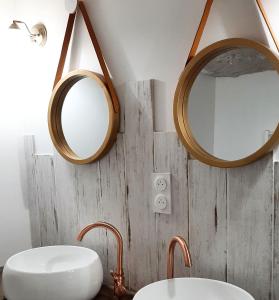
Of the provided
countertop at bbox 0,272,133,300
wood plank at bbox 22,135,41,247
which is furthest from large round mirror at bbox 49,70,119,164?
countertop at bbox 0,272,133,300

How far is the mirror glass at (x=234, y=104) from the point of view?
1001 millimetres

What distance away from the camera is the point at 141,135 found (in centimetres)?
133

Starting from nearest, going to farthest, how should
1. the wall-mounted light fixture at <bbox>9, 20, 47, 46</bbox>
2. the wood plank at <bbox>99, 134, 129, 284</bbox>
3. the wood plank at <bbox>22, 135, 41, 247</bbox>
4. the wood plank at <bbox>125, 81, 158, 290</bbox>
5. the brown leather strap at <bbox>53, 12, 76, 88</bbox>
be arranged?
the wood plank at <bbox>125, 81, 158, 290</bbox>
the wood plank at <bbox>99, 134, 129, 284</bbox>
the brown leather strap at <bbox>53, 12, 76, 88</bbox>
the wall-mounted light fixture at <bbox>9, 20, 47, 46</bbox>
the wood plank at <bbox>22, 135, 41, 247</bbox>

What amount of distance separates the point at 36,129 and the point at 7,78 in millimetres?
329

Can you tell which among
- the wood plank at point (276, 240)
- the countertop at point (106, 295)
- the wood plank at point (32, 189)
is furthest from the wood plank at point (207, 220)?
the wood plank at point (32, 189)

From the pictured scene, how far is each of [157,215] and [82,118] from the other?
58 cm

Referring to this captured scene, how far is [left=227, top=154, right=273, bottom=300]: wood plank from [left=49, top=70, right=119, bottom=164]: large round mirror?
1.83 feet

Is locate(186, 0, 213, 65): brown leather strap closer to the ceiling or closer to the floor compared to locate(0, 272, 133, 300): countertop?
closer to the ceiling

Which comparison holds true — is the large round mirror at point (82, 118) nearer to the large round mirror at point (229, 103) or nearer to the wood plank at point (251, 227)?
the large round mirror at point (229, 103)

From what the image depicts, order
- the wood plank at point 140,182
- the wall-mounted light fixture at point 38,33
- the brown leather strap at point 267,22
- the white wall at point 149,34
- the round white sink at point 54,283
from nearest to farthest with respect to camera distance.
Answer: the brown leather strap at point 267,22 → the white wall at point 149,34 → the round white sink at point 54,283 → the wood plank at point 140,182 → the wall-mounted light fixture at point 38,33

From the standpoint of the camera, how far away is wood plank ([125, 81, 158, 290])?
1.32 metres

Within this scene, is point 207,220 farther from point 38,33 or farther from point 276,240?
point 38,33

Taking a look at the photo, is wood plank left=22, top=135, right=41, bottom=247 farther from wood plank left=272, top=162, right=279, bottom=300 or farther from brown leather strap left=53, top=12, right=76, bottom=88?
wood plank left=272, top=162, right=279, bottom=300

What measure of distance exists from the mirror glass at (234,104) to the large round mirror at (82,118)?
39 cm
